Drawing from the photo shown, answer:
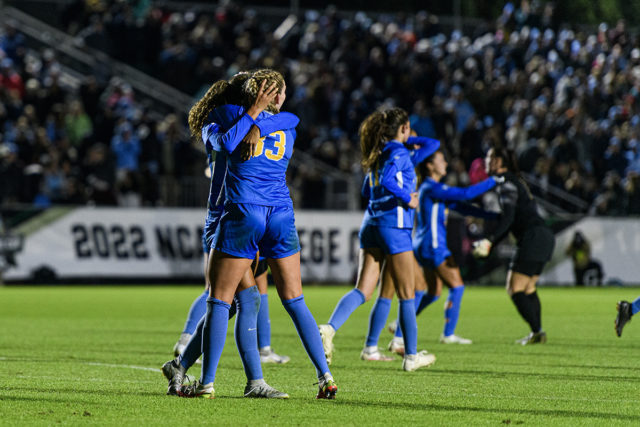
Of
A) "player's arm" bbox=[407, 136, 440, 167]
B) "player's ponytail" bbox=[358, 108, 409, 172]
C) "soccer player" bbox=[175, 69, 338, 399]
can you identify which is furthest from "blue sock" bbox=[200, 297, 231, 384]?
"player's arm" bbox=[407, 136, 440, 167]

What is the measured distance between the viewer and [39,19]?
94.8 feet

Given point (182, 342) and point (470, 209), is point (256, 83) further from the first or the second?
point (470, 209)

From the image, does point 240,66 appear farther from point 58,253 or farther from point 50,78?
point 58,253

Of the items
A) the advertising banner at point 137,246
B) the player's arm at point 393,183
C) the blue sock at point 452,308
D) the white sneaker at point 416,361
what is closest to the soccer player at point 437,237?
the blue sock at point 452,308

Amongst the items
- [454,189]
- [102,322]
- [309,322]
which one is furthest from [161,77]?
[309,322]

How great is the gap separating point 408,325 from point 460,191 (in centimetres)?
260

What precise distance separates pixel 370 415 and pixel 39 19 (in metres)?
24.4

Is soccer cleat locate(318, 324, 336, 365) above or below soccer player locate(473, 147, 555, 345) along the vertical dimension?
below

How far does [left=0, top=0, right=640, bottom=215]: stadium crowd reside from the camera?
24.7 m

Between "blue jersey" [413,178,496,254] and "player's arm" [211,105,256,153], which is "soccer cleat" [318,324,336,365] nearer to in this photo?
"player's arm" [211,105,256,153]

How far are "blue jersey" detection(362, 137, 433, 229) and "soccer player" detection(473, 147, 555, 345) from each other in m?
2.57

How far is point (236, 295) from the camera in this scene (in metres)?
7.46

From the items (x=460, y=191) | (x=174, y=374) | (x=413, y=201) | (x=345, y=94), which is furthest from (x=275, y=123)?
(x=345, y=94)

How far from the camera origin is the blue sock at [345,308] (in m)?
9.67
